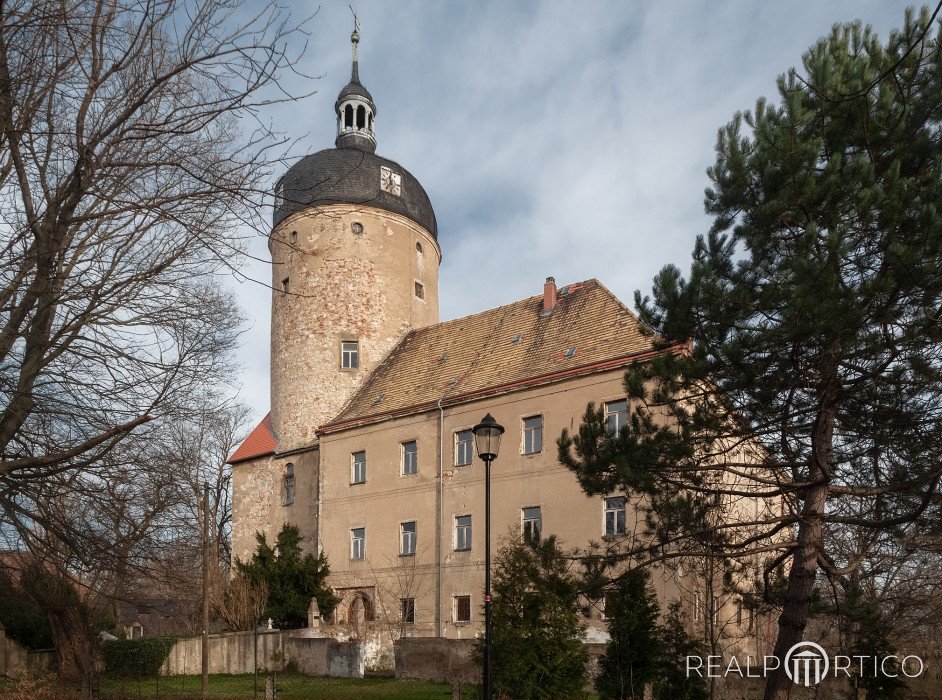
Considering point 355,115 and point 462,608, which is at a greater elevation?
point 355,115

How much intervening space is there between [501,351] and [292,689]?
12.7m

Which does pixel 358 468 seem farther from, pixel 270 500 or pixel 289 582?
pixel 270 500

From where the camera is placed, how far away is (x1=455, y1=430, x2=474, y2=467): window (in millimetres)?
27125

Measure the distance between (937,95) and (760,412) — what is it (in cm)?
445

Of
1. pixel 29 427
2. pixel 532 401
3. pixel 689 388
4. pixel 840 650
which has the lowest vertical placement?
pixel 840 650

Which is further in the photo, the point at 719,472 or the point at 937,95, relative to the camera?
the point at 719,472

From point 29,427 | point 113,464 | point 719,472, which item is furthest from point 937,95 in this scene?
point 29,427

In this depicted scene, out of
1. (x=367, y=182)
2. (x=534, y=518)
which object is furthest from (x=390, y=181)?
(x=534, y=518)

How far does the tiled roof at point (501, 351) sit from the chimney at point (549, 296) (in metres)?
0.24

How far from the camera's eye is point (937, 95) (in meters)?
10.6

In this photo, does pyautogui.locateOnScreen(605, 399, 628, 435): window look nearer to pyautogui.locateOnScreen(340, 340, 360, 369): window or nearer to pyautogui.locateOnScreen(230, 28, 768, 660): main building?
pyautogui.locateOnScreen(230, 28, 768, 660): main building

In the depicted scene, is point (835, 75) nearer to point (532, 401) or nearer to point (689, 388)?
point (689, 388)

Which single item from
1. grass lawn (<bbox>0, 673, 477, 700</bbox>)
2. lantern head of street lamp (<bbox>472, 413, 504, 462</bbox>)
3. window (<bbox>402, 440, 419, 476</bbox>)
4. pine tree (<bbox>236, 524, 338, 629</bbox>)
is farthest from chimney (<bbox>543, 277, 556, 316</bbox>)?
lantern head of street lamp (<bbox>472, 413, 504, 462</bbox>)

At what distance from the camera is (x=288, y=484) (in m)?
32.8
